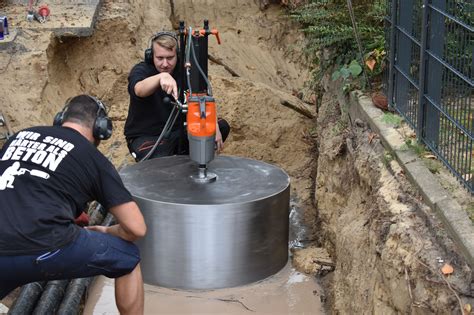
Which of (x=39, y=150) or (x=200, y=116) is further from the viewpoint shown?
(x=200, y=116)

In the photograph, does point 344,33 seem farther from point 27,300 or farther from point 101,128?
point 27,300

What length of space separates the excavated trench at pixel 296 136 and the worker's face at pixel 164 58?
4.98ft

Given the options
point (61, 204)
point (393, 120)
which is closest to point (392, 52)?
point (393, 120)

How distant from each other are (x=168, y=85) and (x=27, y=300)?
194 cm

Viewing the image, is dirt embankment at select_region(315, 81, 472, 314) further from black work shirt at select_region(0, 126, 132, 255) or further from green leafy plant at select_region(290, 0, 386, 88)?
black work shirt at select_region(0, 126, 132, 255)

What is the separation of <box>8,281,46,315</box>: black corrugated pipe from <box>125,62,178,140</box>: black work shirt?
187cm

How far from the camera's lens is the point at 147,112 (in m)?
7.32

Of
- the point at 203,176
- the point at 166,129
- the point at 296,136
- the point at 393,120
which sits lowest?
the point at 296,136

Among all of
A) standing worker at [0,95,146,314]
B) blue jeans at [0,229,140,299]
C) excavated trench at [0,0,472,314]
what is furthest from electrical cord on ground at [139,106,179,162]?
blue jeans at [0,229,140,299]

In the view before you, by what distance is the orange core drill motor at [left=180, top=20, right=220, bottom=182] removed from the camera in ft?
20.0

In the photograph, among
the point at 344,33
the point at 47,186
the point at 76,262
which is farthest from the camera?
the point at 344,33

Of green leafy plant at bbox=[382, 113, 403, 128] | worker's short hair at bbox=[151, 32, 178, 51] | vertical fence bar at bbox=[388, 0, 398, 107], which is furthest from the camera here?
worker's short hair at bbox=[151, 32, 178, 51]

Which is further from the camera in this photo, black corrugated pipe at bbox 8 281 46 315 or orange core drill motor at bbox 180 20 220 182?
orange core drill motor at bbox 180 20 220 182

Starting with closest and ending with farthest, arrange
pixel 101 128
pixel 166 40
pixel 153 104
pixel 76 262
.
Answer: pixel 76 262
pixel 101 128
pixel 166 40
pixel 153 104
